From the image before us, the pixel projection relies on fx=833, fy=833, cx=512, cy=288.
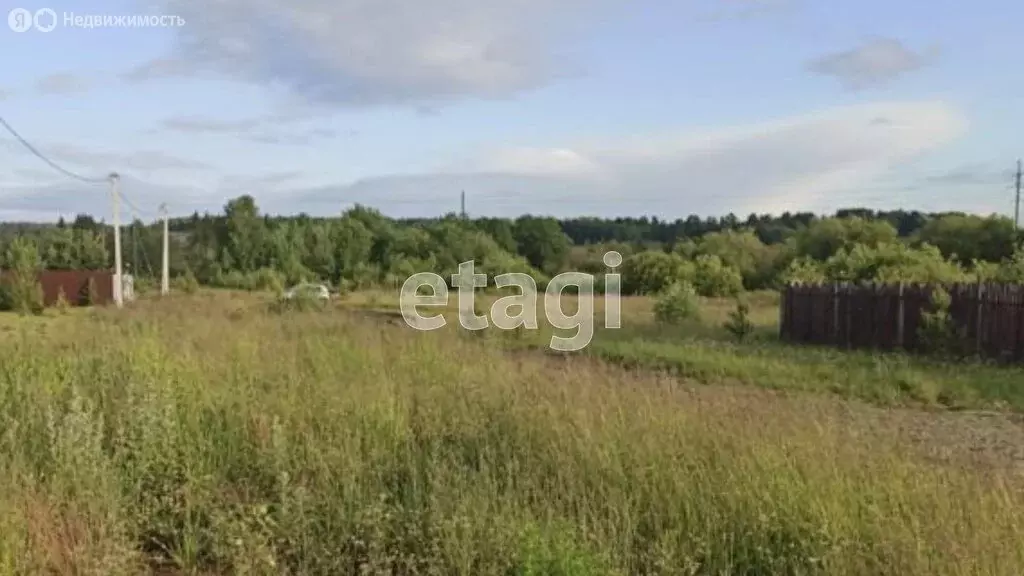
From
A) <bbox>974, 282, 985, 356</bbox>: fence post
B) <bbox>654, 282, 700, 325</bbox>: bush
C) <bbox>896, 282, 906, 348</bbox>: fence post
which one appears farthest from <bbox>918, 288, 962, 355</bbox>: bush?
<bbox>654, 282, 700, 325</bbox>: bush

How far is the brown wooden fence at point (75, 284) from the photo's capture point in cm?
3881

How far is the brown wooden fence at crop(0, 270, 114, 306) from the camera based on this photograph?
3881cm

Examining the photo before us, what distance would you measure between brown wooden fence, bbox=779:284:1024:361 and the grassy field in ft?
42.8

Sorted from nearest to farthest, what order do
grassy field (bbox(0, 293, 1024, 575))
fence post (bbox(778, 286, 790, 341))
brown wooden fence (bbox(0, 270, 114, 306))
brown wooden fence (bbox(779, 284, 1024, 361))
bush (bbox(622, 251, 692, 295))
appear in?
1. grassy field (bbox(0, 293, 1024, 575))
2. brown wooden fence (bbox(779, 284, 1024, 361))
3. fence post (bbox(778, 286, 790, 341))
4. brown wooden fence (bbox(0, 270, 114, 306))
5. bush (bbox(622, 251, 692, 295))

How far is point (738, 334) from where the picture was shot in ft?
69.8

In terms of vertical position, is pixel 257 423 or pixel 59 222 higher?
pixel 59 222

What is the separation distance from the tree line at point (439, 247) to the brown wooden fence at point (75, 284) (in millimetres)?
2060

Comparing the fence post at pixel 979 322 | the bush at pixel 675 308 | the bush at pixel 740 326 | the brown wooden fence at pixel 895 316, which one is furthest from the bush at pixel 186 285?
the fence post at pixel 979 322

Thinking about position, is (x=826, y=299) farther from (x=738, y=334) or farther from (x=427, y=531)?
(x=427, y=531)

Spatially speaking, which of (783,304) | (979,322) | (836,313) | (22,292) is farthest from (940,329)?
(22,292)

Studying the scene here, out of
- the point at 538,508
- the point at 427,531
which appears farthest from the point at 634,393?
the point at 427,531

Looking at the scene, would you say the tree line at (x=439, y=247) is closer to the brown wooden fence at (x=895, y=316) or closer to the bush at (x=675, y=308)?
the bush at (x=675, y=308)

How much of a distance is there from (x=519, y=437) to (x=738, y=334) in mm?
Result: 17340

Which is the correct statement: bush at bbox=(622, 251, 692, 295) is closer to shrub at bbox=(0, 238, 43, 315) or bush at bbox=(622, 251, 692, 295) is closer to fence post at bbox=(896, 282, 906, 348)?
fence post at bbox=(896, 282, 906, 348)
